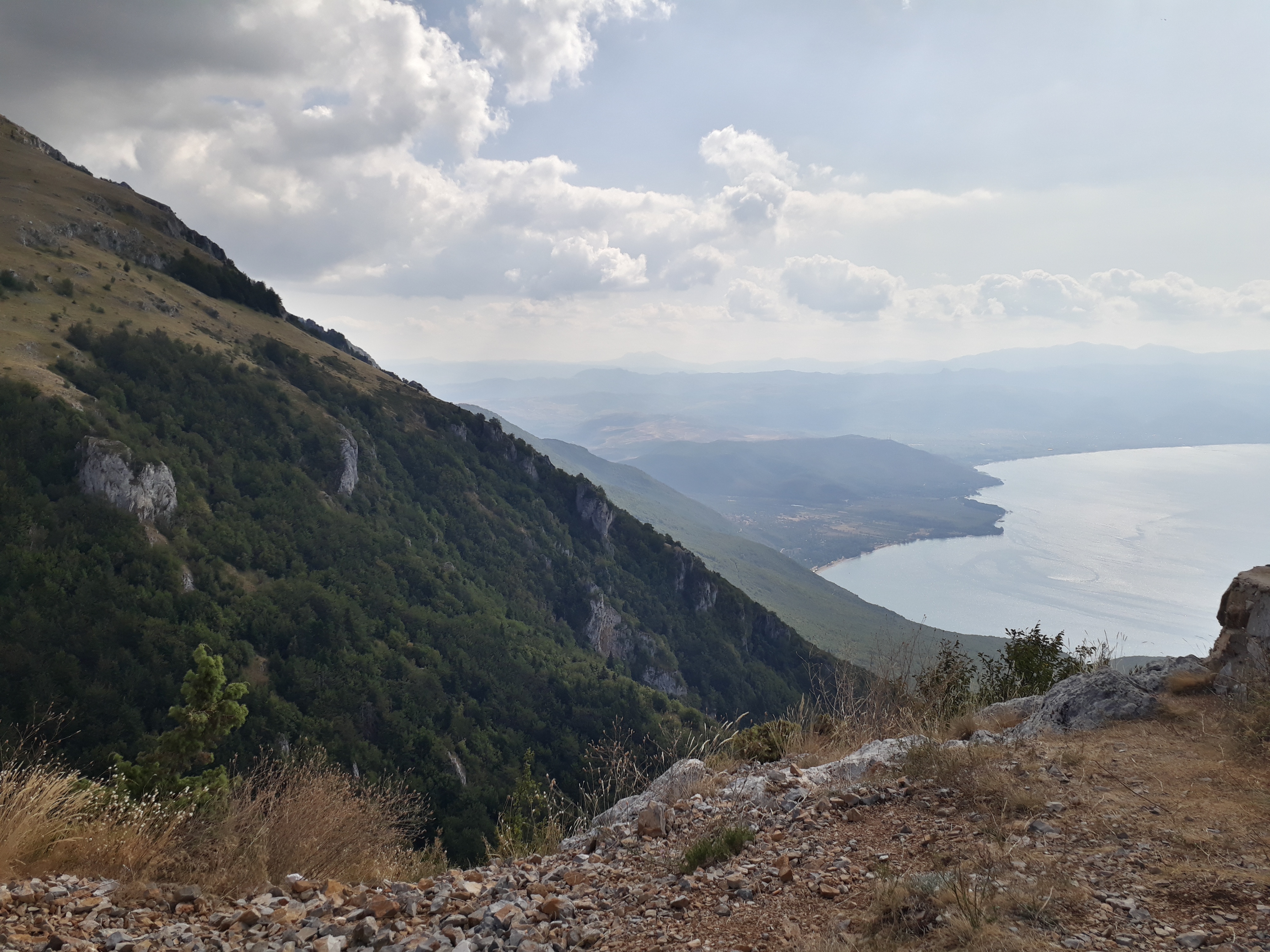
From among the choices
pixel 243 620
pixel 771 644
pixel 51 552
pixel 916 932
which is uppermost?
pixel 916 932

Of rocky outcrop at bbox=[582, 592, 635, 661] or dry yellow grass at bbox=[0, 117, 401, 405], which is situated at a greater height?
dry yellow grass at bbox=[0, 117, 401, 405]

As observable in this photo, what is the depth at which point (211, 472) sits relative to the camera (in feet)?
154

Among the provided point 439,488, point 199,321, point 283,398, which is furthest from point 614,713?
point 199,321

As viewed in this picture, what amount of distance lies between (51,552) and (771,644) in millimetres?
73096

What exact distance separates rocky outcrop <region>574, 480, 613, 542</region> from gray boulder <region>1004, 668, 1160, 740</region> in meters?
81.0

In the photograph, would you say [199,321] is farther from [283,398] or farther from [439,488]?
[439,488]

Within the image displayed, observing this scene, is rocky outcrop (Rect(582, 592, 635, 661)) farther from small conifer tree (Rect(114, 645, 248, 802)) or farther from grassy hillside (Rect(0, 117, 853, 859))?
small conifer tree (Rect(114, 645, 248, 802))

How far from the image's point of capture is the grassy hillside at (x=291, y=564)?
107 feet

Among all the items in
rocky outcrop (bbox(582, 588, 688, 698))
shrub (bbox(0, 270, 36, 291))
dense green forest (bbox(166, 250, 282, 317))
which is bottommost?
rocky outcrop (bbox(582, 588, 688, 698))

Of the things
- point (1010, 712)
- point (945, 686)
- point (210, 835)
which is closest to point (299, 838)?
point (210, 835)

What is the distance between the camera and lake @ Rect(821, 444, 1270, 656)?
96.9 m

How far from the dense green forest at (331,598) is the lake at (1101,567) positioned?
5312 cm

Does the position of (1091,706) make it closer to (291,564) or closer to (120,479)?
(120,479)

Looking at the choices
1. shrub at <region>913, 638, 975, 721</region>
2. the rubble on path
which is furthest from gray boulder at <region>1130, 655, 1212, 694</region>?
the rubble on path
